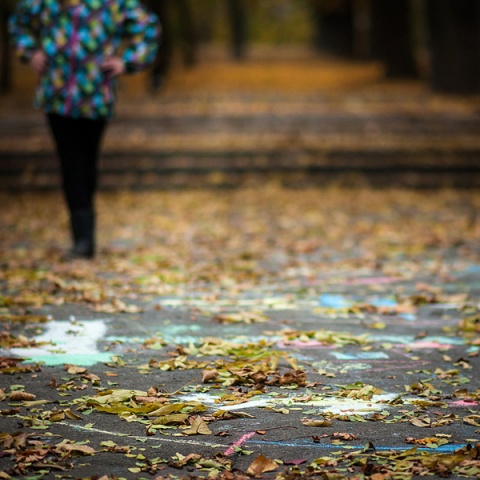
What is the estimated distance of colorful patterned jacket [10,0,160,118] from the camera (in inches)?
291

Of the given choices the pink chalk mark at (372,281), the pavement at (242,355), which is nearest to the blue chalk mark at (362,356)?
the pavement at (242,355)

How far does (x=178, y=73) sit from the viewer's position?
33.4 m

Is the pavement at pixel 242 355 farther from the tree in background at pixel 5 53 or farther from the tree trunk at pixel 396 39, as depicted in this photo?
the tree trunk at pixel 396 39

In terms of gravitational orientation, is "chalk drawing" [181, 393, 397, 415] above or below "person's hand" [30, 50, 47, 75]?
below

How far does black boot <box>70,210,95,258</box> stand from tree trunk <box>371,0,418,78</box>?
Result: 884 inches

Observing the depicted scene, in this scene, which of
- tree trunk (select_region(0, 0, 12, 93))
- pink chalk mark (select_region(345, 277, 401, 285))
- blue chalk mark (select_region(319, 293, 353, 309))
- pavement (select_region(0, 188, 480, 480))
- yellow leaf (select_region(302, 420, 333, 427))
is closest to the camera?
pavement (select_region(0, 188, 480, 480))

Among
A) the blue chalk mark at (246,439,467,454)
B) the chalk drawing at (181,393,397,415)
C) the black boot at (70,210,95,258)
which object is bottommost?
the black boot at (70,210,95,258)

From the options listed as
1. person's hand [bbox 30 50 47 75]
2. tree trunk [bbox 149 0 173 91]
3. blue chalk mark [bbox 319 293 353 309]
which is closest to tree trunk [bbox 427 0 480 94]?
tree trunk [bbox 149 0 173 91]

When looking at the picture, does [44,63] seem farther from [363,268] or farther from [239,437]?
[239,437]

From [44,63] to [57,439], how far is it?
4.38 meters

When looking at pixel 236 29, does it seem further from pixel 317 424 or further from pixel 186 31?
pixel 317 424

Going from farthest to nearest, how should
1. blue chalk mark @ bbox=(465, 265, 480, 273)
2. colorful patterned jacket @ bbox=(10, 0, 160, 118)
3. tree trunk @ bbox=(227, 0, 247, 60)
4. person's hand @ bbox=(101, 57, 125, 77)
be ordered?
1. tree trunk @ bbox=(227, 0, 247, 60)
2. blue chalk mark @ bbox=(465, 265, 480, 273)
3. person's hand @ bbox=(101, 57, 125, 77)
4. colorful patterned jacket @ bbox=(10, 0, 160, 118)

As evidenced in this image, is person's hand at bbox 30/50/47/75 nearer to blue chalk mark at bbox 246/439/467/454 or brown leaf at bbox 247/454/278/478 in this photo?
blue chalk mark at bbox 246/439/467/454

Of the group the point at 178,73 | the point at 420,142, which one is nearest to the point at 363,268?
the point at 420,142
